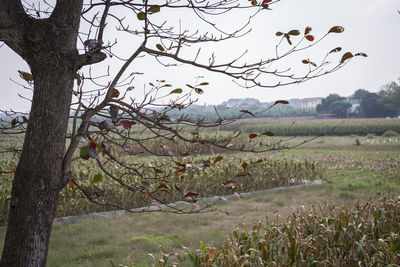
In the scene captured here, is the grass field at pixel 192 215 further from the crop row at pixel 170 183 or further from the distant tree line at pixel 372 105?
the distant tree line at pixel 372 105

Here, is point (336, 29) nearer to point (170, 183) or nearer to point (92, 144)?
point (92, 144)

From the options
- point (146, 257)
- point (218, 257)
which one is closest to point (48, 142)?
point (218, 257)

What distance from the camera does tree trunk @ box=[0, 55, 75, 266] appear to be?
7.01ft

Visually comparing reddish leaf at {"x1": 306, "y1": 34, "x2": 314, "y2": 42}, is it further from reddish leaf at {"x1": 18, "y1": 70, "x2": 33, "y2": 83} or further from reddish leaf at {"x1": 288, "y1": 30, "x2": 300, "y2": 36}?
reddish leaf at {"x1": 18, "y1": 70, "x2": 33, "y2": 83}

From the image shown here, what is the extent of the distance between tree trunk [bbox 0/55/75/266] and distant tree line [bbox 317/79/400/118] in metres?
59.7

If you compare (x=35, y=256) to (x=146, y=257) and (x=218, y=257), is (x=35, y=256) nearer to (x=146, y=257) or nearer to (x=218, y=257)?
(x=218, y=257)

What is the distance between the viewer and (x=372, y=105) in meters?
58.4

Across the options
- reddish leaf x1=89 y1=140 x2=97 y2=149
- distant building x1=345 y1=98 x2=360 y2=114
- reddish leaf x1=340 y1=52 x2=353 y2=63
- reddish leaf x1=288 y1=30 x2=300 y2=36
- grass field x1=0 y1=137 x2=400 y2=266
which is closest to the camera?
reddish leaf x1=89 y1=140 x2=97 y2=149

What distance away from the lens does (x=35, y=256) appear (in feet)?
7.08

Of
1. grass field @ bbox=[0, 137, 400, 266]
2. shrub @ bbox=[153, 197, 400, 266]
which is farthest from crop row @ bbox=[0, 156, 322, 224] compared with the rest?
shrub @ bbox=[153, 197, 400, 266]

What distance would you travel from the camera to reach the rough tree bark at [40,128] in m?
2.14

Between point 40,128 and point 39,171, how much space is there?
275 millimetres

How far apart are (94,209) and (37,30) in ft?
15.4

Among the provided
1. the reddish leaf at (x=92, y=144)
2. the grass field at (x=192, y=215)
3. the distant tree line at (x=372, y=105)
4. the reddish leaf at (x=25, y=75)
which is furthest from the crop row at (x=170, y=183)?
the distant tree line at (x=372, y=105)
